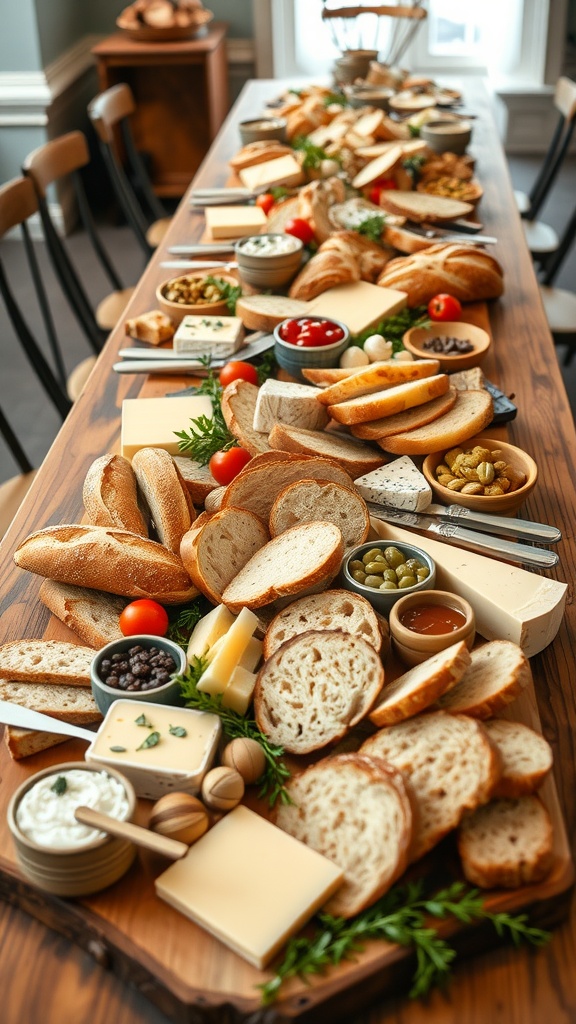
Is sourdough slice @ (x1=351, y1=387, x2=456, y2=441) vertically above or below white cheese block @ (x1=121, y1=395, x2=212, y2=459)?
above

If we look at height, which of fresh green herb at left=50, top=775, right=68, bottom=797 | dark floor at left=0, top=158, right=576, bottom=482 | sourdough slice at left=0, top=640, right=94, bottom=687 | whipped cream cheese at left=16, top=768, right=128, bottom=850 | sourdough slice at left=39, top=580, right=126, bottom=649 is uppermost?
fresh green herb at left=50, top=775, right=68, bottom=797

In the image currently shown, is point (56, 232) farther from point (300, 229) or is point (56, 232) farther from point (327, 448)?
point (327, 448)

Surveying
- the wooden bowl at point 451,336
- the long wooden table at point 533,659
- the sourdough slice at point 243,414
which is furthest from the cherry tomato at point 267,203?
the sourdough slice at point 243,414

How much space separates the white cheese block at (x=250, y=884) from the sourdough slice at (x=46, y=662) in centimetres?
42

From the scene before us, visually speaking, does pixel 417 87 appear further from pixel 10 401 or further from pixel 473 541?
pixel 473 541

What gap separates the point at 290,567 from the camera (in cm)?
172

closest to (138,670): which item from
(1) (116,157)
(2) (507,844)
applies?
(2) (507,844)

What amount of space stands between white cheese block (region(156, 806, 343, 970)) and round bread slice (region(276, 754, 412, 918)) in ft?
0.11

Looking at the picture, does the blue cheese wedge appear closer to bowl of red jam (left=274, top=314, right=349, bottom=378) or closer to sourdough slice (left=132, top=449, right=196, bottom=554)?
bowl of red jam (left=274, top=314, right=349, bottom=378)

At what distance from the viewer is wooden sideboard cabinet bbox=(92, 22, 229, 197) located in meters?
6.32

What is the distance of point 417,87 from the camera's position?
4.86m

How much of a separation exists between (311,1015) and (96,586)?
2.88ft

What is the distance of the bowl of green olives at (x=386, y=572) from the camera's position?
5.49 ft

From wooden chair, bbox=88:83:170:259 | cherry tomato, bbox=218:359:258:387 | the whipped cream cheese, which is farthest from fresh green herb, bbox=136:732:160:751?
wooden chair, bbox=88:83:170:259
